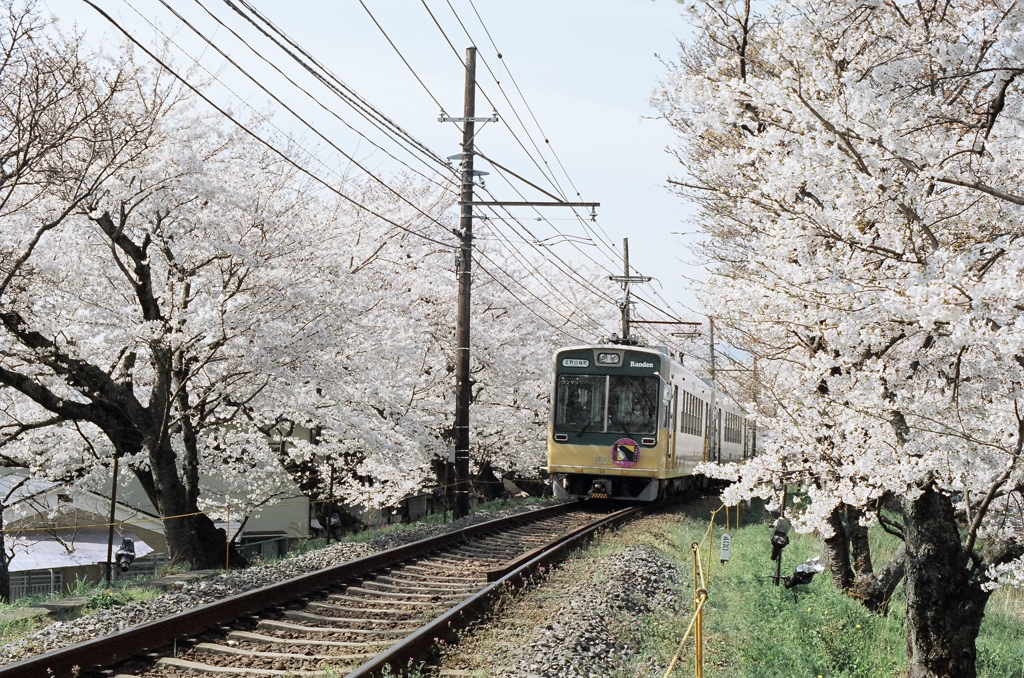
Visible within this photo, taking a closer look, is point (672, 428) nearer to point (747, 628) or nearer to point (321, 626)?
point (747, 628)

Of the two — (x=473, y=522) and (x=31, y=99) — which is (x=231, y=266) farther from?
(x=473, y=522)

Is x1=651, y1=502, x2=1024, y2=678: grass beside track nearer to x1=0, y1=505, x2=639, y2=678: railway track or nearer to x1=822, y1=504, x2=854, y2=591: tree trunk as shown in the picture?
x1=822, y1=504, x2=854, y2=591: tree trunk

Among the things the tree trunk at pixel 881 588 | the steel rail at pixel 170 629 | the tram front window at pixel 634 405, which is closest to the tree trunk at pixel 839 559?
the tree trunk at pixel 881 588

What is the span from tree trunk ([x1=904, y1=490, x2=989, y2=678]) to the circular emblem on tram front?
386 inches

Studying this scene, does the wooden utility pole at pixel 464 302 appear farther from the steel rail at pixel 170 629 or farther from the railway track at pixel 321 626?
the steel rail at pixel 170 629

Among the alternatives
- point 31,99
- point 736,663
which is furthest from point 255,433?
point 736,663

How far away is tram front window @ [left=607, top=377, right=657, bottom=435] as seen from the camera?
17.5m

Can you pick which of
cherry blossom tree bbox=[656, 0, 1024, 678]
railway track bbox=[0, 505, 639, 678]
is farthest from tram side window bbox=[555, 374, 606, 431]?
cherry blossom tree bbox=[656, 0, 1024, 678]

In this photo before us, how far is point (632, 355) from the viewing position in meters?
17.5

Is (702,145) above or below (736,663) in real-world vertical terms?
above

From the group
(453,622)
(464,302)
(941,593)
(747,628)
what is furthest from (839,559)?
(464,302)

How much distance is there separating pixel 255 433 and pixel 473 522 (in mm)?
4154

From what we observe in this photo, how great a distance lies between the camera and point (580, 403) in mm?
17797

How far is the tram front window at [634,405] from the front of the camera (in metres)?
17.5
